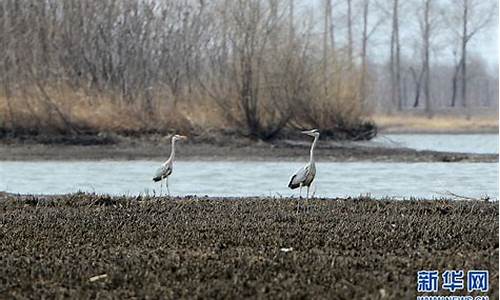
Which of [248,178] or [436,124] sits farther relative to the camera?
[436,124]

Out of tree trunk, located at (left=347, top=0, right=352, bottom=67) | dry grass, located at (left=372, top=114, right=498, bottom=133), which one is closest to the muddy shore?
tree trunk, located at (left=347, top=0, right=352, bottom=67)

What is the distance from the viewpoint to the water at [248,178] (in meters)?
17.7

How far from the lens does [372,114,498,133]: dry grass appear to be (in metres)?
53.9

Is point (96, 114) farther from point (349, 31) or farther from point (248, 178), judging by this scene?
point (349, 31)

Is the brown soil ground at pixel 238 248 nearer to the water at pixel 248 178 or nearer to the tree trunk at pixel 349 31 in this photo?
the water at pixel 248 178

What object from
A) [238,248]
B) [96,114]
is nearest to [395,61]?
[96,114]

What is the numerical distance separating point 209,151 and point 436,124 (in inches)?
1080

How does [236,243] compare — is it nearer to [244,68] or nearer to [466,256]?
[466,256]

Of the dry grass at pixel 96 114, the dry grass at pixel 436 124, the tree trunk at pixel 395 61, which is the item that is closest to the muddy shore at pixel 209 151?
the dry grass at pixel 96 114

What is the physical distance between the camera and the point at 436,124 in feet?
184

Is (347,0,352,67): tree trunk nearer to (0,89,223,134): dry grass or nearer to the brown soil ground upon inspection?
(0,89,223,134): dry grass

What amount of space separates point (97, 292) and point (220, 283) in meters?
0.90

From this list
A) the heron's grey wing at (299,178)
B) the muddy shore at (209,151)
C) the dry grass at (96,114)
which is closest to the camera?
the heron's grey wing at (299,178)

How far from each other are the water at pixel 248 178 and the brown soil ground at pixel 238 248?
461 centimetres
